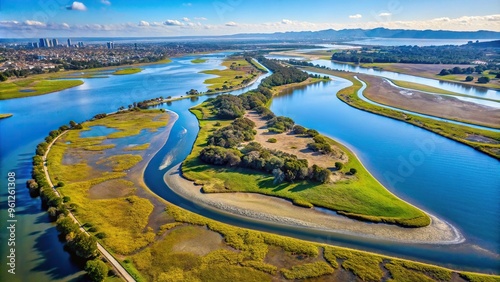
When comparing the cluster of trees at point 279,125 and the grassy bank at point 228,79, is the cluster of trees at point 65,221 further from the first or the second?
the grassy bank at point 228,79

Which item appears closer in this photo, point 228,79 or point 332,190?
point 332,190

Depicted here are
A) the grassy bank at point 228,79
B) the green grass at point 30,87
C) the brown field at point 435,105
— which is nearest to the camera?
the brown field at point 435,105

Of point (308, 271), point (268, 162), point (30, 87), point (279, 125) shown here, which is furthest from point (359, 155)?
point (30, 87)

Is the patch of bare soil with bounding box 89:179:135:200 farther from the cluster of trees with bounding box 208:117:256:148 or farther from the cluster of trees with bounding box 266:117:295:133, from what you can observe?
the cluster of trees with bounding box 266:117:295:133

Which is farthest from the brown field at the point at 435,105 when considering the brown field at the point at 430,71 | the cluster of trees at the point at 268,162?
the cluster of trees at the point at 268,162

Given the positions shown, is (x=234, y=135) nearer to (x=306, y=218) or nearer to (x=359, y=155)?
(x=359, y=155)

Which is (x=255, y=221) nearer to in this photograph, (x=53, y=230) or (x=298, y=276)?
(x=298, y=276)

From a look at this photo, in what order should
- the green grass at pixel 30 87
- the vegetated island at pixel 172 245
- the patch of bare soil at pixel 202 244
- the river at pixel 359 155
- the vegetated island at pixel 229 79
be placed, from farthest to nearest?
the vegetated island at pixel 229 79 < the green grass at pixel 30 87 < the patch of bare soil at pixel 202 244 < the river at pixel 359 155 < the vegetated island at pixel 172 245
